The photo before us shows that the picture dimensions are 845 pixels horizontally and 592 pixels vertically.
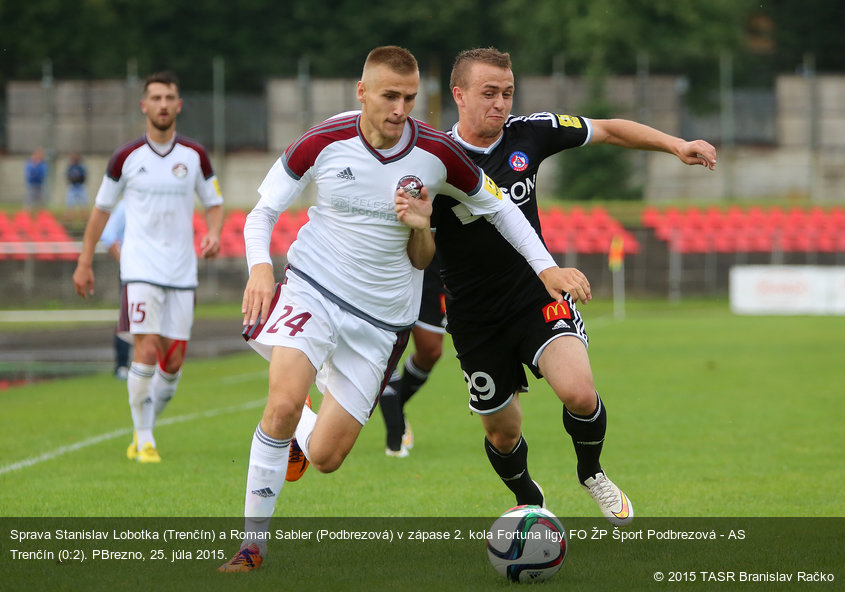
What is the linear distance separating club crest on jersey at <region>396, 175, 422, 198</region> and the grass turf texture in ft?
5.67

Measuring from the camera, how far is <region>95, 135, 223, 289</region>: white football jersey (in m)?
8.66

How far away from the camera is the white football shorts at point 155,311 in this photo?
855 centimetres

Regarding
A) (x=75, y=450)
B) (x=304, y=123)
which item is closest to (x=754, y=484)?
(x=75, y=450)

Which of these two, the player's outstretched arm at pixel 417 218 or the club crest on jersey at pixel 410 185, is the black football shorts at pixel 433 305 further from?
the club crest on jersey at pixel 410 185

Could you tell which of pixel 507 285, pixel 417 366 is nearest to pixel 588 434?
pixel 507 285

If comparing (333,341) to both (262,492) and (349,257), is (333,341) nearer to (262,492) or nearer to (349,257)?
(349,257)

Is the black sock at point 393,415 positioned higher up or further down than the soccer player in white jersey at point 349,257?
further down

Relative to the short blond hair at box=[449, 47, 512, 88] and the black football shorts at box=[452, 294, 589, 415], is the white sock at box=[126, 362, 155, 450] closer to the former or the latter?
the black football shorts at box=[452, 294, 589, 415]

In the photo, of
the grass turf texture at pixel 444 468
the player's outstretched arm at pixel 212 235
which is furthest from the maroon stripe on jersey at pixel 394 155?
the player's outstretched arm at pixel 212 235

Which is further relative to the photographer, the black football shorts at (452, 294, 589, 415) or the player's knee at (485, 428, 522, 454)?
the player's knee at (485, 428, 522, 454)

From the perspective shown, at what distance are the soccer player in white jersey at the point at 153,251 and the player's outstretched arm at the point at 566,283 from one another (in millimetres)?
3880

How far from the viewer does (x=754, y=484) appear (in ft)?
24.4

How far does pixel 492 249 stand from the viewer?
6.02 meters

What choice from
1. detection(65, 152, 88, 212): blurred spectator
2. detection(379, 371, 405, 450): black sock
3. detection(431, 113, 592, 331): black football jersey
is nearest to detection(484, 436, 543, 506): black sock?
detection(431, 113, 592, 331): black football jersey
